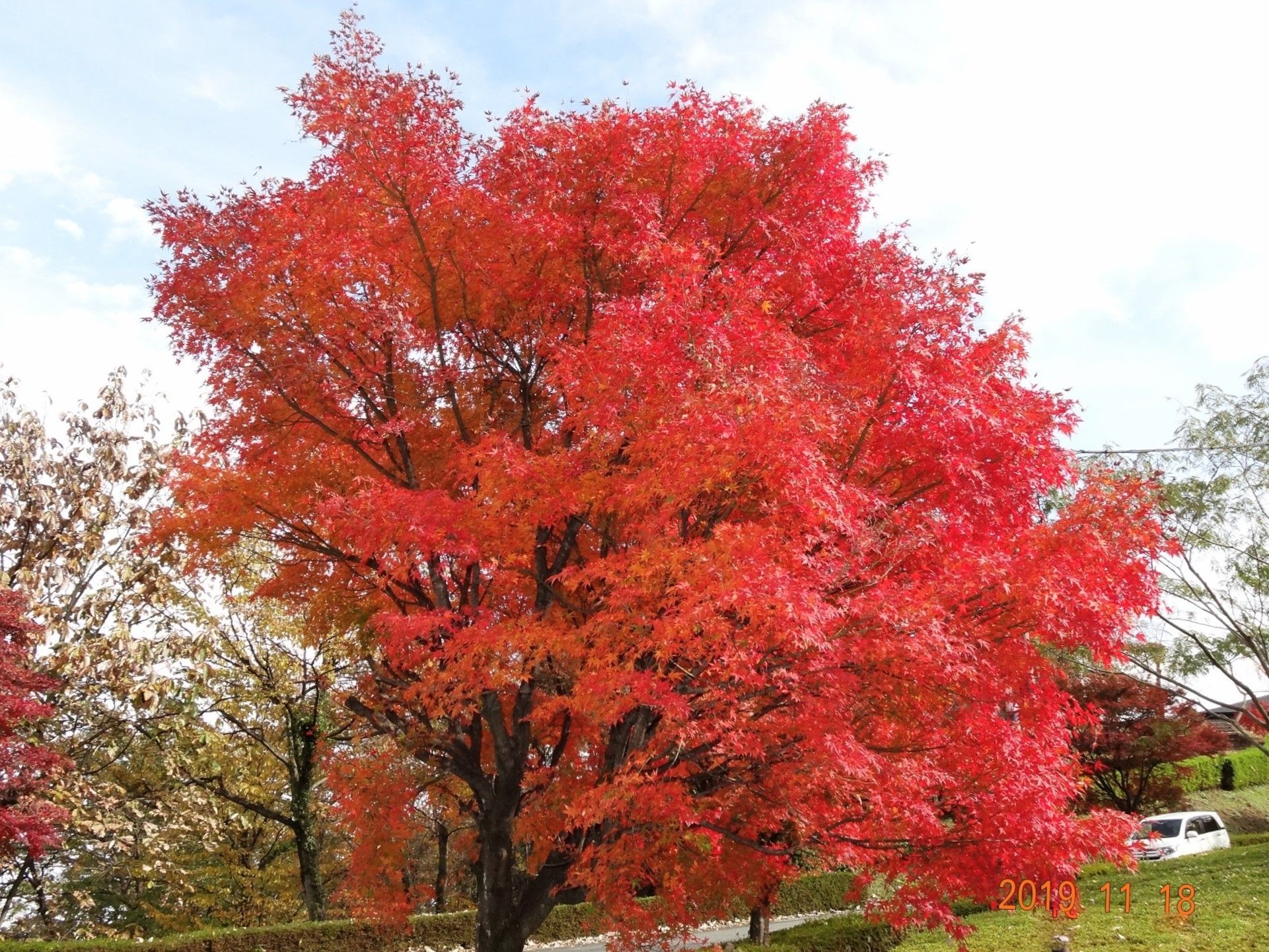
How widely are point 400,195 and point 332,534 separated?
3547 mm

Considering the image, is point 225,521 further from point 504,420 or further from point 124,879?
point 124,879

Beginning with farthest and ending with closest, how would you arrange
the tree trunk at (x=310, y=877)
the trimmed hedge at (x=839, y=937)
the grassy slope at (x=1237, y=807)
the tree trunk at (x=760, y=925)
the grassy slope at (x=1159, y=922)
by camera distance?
the grassy slope at (x=1237, y=807) → the tree trunk at (x=310, y=877) → the tree trunk at (x=760, y=925) → the trimmed hedge at (x=839, y=937) → the grassy slope at (x=1159, y=922)

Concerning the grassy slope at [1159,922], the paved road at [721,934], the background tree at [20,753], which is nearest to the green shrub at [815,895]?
the paved road at [721,934]

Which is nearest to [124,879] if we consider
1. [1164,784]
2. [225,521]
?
[225,521]

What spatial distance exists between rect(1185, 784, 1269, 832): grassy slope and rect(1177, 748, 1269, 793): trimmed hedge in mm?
392

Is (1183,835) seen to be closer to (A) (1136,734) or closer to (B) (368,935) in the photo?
(A) (1136,734)

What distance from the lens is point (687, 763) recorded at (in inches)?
332

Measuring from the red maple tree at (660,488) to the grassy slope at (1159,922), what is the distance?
5168 mm

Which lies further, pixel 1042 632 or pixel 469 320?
pixel 469 320

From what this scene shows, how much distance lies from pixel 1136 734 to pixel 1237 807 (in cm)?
1007

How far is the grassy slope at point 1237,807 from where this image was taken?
1205 inches

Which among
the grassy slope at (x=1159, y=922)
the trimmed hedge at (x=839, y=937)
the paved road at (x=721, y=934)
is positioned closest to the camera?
the grassy slope at (x=1159, y=922)

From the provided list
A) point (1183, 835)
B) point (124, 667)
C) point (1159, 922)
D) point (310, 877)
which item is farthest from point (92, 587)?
point (1183, 835)

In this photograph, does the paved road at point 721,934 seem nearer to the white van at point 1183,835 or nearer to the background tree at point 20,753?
the white van at point 1183,835
